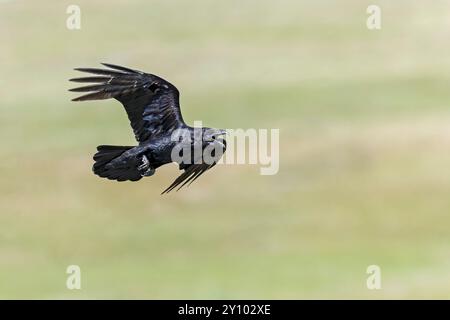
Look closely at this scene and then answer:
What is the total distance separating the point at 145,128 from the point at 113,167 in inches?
41.8

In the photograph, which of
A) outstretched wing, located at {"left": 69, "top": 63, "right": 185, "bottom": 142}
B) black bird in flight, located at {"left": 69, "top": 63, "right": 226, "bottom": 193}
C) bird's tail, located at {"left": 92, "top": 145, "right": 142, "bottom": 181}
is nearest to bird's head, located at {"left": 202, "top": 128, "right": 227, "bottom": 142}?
black bird in flight, located at {"left": 69, "top": 63, "right": 226, "bottom": 193}

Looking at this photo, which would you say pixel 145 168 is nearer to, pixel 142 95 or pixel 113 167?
pixel 113 167

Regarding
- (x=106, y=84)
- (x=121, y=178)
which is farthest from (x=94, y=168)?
(x=106, y=84)

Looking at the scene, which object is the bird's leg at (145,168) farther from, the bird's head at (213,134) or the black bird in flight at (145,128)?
the bird's head at (213,134)

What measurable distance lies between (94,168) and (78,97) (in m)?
1.36

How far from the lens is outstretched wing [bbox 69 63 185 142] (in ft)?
52.2

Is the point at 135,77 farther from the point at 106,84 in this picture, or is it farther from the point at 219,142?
the point at 219,142

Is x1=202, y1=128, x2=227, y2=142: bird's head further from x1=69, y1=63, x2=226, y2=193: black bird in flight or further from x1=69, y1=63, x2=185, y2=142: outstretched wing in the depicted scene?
x1=69, y1=63, x2=185, y2=142: outstretched wing

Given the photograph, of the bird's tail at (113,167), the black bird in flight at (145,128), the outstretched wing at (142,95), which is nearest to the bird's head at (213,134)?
the black bird in flight at (145,128)

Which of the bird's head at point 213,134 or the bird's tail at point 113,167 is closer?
the bird's head at point 213,134

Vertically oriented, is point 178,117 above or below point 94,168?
above

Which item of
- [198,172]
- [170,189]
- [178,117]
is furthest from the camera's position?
[178,117]

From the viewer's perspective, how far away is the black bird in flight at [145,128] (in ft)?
51.1

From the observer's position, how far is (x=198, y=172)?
15.0 metres
